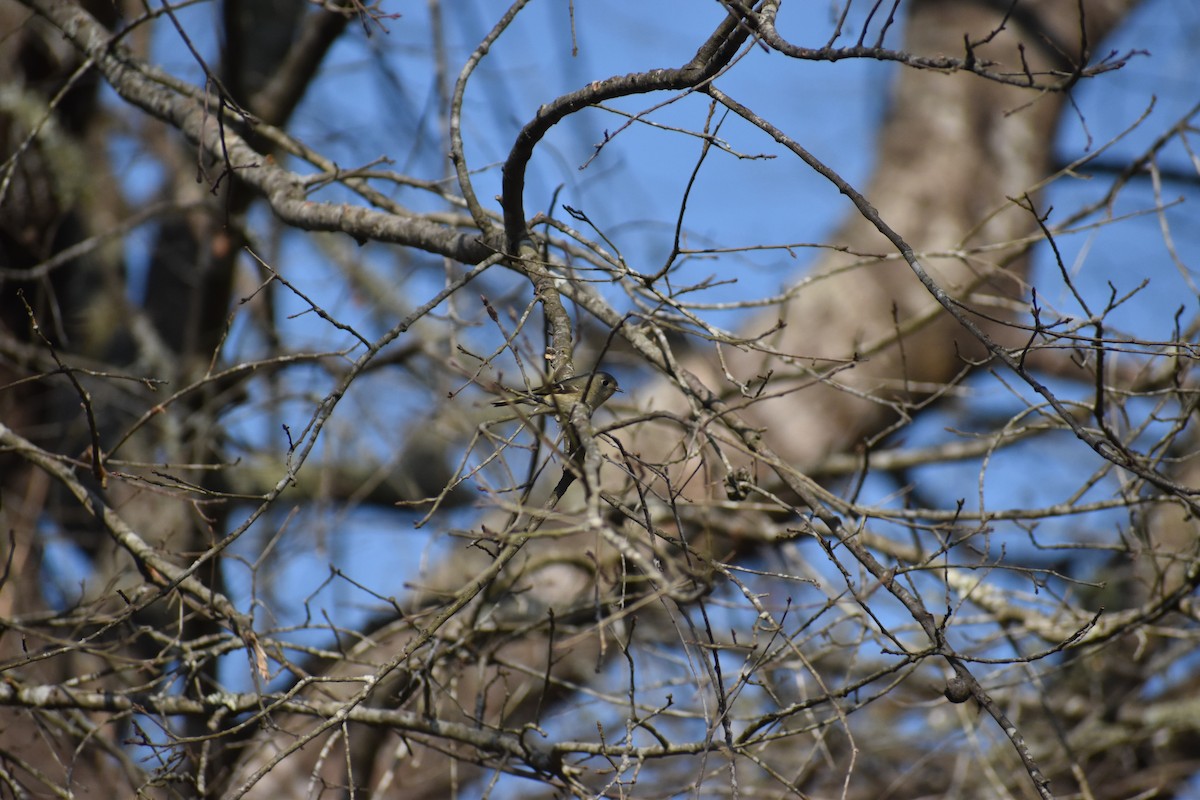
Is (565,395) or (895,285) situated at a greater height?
(895,285)

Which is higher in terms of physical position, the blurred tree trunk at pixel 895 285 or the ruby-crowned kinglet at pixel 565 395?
the blurred tree trunk at pixel 895 285

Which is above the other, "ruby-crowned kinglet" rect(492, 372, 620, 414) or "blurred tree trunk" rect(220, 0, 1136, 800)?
"blurred tree trunk" rect(220, 0, 1136, 800)

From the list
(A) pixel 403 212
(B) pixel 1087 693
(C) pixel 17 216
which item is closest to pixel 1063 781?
(B) pixel 1087 693

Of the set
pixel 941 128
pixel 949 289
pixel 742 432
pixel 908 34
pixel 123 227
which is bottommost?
pixel 742 432

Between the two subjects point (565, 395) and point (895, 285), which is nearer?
point (565, 395)

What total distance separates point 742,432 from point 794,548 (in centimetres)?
135

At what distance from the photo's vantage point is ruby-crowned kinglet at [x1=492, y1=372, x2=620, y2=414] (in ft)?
4.32

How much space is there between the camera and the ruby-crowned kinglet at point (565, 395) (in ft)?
4.32

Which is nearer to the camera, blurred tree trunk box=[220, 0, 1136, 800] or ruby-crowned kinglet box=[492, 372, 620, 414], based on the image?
ruby-crowned kinglet box=[492, 372, 620, 414]

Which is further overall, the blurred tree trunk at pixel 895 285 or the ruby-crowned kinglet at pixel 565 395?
the blurred tree trunk at pixel 895 285

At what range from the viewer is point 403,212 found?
85.4 inches

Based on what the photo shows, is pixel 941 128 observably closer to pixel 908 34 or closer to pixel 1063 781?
pixel 908 34

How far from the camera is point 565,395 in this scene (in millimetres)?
1512

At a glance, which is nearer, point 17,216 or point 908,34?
point 17,216
